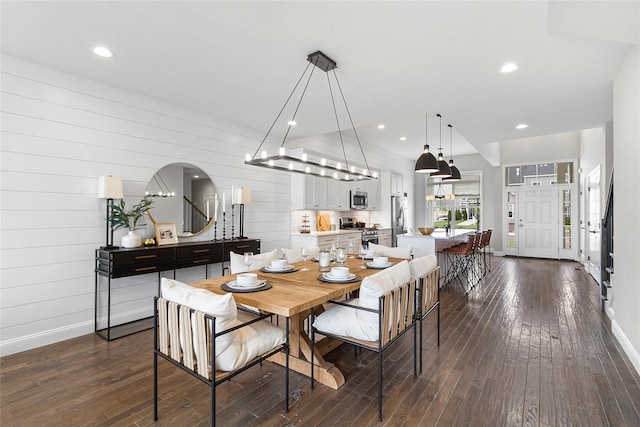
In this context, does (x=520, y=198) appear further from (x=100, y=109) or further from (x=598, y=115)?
(x=100, y=109)

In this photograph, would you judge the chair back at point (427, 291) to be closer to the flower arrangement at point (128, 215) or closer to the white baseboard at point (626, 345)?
the white baseboard at point (626, 345)

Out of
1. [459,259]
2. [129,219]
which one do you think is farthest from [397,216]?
[129,219]

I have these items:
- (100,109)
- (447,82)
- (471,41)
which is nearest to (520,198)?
(447,82)

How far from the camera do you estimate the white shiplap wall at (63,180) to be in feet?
9.81

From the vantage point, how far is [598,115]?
14.9 ft

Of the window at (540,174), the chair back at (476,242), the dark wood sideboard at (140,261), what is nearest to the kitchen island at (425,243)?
the chair back at (476,242)

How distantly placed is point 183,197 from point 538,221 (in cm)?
903

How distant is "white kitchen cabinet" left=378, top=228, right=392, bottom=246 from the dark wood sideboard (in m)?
4.48

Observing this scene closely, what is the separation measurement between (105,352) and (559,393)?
12.4 ft

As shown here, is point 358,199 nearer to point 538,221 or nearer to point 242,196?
point 242,196

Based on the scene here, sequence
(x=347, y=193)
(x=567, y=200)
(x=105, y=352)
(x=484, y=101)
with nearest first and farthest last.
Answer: (x=105, y=352) → (x=484, y=101) → (x=347, y=193) → (x=567, y=200)

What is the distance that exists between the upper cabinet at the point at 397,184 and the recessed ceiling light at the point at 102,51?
6.75 metres

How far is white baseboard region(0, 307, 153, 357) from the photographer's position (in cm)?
298

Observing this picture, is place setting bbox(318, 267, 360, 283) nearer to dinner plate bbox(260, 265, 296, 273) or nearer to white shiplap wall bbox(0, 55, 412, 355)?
dinner plate bbox(260, 265, 296, 273)
